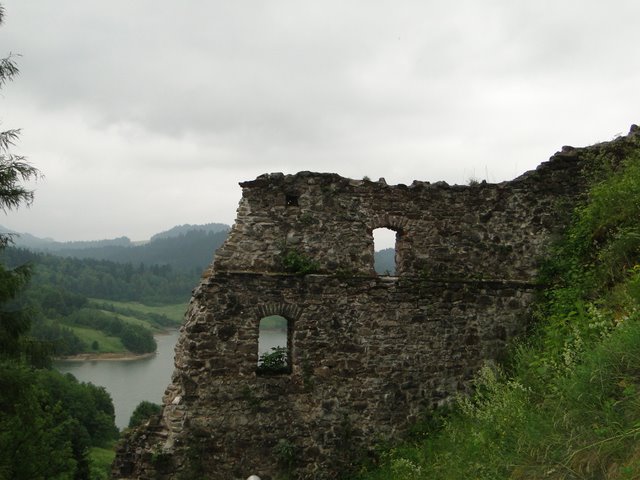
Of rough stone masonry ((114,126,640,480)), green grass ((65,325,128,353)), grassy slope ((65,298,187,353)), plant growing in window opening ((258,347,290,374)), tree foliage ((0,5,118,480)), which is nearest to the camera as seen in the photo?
rough stone masonry ((114,126,640,480))

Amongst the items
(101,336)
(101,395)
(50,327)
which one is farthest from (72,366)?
(101,395)

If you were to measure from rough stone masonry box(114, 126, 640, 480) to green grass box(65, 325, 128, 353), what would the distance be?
90.8 metres

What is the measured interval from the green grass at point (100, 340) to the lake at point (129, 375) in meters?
3.64

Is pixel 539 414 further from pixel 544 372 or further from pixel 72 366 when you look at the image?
pixel 72 366

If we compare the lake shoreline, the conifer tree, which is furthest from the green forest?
the conifer tree

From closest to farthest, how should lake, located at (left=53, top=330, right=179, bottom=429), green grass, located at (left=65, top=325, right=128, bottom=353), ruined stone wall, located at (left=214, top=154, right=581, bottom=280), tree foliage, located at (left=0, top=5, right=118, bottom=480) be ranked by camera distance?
ruined stone wall, located at (left=214, top=154, right=581, bottom=280), tree foliage, located at (left=0, top=5, right=118, bottom=480), lake, located at (left=53, top=330, right=179, bottom=429), green grass, located at (left=65, top=325, right=128, bottom=353)

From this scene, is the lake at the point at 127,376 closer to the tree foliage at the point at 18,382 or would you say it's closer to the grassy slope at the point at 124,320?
the grassy slope at the point at 124,320

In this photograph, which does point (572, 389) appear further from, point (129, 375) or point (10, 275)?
point (129, 375)

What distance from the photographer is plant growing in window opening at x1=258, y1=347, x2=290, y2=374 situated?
832 centimetres

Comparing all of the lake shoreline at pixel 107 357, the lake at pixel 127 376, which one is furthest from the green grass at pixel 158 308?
the lake shoreline at pixel 107 357

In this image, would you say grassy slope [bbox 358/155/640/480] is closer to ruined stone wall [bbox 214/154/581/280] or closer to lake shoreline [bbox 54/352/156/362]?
ruined stone wall [bbox 214/154/581/280]

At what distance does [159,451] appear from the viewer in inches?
305

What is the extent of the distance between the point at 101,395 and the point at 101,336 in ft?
170

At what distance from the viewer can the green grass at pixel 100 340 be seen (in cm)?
9231
